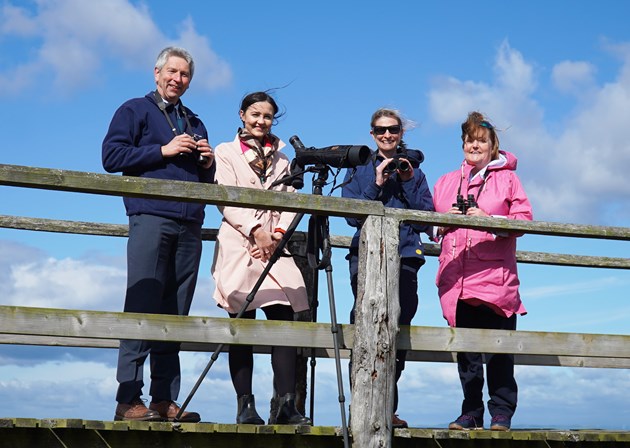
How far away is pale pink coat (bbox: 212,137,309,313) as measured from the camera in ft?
20.4

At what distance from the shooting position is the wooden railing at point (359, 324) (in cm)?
521

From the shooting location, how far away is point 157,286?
6.03m

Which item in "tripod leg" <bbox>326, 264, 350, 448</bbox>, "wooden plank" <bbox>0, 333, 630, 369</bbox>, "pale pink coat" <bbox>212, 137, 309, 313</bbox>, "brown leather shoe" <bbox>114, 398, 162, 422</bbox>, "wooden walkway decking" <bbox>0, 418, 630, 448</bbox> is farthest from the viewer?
"wooden plank" <bbox>0, 333, 630, 369</bbox>

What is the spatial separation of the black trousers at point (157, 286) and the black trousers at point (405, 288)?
1.04m

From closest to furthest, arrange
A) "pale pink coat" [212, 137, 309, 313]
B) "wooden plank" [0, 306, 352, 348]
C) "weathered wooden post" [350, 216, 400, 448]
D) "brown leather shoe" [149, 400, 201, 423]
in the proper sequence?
"wooden plank" [0, 306, 352, 348] < "weathered wooden post" [350, 216, 400, 448] < "brown leather shoe" [149, 400, 201, 423] < "pale pink coat" [212, 137, 309, 313]

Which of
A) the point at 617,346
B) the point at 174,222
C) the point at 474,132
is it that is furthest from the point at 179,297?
the point at 617,346

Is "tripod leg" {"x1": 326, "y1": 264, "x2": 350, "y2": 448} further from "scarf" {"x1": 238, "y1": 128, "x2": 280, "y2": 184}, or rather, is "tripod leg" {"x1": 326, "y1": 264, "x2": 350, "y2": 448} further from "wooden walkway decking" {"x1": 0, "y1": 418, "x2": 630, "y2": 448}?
"scarf" {"x1": 238, "y1": 128, "x2": 280, "y2": 184}

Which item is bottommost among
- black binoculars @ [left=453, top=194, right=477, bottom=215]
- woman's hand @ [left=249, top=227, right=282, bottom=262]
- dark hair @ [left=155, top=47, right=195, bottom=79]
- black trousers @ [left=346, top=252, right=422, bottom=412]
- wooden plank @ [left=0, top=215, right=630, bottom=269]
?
black trousers @ [left=346, top=252, right=422, bottom=412]

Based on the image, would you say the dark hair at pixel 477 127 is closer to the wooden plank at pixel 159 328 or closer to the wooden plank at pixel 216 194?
the wooden plank at pixel 216 194

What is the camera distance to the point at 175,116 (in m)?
6.50

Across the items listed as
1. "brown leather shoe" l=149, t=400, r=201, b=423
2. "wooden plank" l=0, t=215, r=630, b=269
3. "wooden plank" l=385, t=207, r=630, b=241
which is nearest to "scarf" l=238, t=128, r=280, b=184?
"wooden plank" l=0, t=215, r=630, b=269

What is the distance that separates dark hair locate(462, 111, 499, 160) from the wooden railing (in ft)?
2.55

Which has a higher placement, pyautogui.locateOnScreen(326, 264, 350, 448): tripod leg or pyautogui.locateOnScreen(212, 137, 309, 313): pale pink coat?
pyautogui.locateOnScreen(212, 137, 309, 313): pale pink coat

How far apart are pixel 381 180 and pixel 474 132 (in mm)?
801
